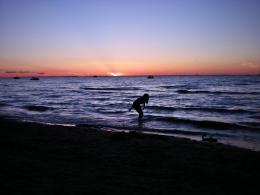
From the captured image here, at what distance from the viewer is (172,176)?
5.47 metres

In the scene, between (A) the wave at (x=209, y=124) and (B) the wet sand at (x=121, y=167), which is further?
(A) the wave at (x=209, y=124)

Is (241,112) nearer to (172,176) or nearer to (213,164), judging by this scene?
(213,164)

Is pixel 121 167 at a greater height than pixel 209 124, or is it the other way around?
pixel 121 167

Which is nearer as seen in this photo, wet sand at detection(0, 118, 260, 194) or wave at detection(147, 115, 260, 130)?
wet sand at detection(0, 118, 260, 194)

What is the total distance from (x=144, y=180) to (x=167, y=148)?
320 cm

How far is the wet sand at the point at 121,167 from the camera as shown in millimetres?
4648

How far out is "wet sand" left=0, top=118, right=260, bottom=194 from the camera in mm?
4648

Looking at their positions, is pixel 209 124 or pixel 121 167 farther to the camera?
pixel 209 124

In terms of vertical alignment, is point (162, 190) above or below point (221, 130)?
above

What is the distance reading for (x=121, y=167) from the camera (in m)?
5.97

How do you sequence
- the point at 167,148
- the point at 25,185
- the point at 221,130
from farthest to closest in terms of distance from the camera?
the point at 221,130
the point at 167,148
the point at 25,185

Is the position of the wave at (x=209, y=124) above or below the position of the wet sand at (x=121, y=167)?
below

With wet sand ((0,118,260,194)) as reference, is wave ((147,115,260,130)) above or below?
below

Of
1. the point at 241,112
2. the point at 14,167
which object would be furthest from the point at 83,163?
the point at 241,112
